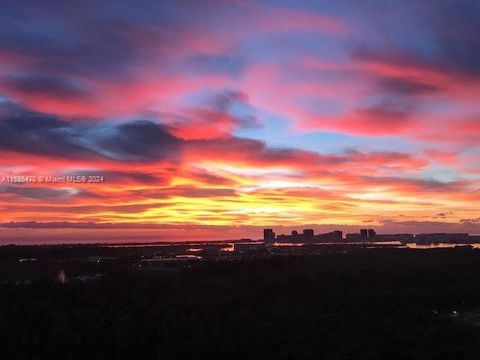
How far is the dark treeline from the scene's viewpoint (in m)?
26.1

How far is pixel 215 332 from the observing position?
2870cm

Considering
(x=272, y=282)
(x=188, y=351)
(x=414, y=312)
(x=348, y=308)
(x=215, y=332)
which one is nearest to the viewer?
(x=188, y=351)

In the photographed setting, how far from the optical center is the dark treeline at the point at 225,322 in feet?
85.6

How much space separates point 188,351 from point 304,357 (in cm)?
576

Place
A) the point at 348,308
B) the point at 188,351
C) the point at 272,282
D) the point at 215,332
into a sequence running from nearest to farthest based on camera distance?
the point at 188,351 → the point at 215,332 → the point at 348,308 → the point at 272,282

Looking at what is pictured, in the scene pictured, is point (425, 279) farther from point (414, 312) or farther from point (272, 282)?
point (414, 312)

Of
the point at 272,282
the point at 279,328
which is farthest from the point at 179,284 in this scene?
the point at 279,328

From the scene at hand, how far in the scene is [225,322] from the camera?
3098 centimetres

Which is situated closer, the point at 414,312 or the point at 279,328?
the point at 279,328

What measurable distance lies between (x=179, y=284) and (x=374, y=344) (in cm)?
2727

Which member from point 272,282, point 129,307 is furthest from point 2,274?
point 129,307

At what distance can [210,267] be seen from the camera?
232ft

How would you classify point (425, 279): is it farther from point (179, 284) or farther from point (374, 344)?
point (374, 344)

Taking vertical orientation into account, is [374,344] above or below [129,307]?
below
